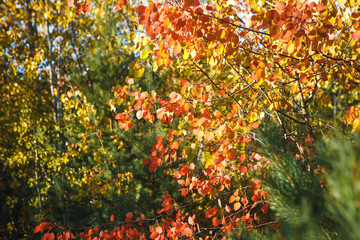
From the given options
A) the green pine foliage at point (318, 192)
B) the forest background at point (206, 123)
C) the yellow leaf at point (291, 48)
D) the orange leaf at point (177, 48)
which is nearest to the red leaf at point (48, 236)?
the forest background at point (206, 123)

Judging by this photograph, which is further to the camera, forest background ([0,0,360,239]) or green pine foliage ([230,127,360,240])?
forest background ([0,0,360,239])

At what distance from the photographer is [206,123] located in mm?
1958

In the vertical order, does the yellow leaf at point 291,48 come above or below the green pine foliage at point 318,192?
above

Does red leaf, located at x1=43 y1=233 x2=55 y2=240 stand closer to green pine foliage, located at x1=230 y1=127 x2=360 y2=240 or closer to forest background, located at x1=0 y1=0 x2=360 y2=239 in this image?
forest background, located at x1=0 y1=0 x2=360 y2=239

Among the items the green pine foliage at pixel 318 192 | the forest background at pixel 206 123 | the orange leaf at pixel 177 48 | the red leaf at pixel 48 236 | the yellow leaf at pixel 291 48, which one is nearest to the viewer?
the green pine foliage at pixel 318 192

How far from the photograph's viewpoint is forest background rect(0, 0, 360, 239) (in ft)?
2.66

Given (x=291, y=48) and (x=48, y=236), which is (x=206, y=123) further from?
(x=48, y=236)

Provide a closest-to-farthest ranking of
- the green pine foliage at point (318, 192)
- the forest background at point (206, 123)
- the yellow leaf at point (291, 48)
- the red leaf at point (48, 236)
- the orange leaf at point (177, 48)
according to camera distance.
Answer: the green pine foliage at point (318, 192), the forest background at point (206, 123), the yellow leaf at point (291, 48), the orange leaf at point (177, 48), the red leaf at point (48, 236)

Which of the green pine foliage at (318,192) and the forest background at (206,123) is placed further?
the forest background at (206,123)

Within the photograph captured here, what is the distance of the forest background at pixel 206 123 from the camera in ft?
2.66

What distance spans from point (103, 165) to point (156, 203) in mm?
1244

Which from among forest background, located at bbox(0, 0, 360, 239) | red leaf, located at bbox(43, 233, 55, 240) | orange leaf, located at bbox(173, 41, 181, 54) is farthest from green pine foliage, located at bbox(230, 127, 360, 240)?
red leaf, located at bbox(43, 233, 55, 240)

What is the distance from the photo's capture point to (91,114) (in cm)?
512

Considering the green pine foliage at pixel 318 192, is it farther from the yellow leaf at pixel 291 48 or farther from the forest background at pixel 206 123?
the yellow leaf at pixel 291 48
